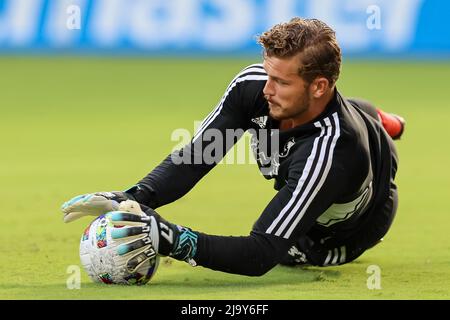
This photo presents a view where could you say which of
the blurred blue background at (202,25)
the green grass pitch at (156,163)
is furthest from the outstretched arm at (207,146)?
the blurred blue background at (202,25)

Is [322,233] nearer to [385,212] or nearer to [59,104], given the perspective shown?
[385,212]

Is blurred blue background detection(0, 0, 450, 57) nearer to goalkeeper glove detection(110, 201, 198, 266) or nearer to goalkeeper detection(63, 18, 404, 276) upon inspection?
goalkeeper detection(63, 18, 404, 276)

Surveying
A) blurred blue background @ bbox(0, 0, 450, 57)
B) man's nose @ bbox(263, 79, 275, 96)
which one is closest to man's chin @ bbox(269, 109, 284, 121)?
man's nose @ bbox(263, 79, 275, 96)

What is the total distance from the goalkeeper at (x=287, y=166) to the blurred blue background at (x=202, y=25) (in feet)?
47.3

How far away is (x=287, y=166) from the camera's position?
6.98 meters

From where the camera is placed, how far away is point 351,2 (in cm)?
2208

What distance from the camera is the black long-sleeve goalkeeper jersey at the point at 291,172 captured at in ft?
21.7

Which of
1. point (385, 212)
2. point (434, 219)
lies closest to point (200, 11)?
point (434, 219)

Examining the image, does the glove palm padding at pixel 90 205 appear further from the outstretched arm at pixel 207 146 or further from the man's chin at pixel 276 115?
the man's chin at pixel 276 115

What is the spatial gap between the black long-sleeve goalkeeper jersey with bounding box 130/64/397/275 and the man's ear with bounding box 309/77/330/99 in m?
0.15

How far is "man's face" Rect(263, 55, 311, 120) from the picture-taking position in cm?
665

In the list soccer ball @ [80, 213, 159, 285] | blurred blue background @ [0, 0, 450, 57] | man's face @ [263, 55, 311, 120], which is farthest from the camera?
blurred blue background @ [0, 0, 450, 57]

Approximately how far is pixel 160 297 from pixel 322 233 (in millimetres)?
1734

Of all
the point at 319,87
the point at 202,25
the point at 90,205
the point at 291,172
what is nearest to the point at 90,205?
the point at 90,205
